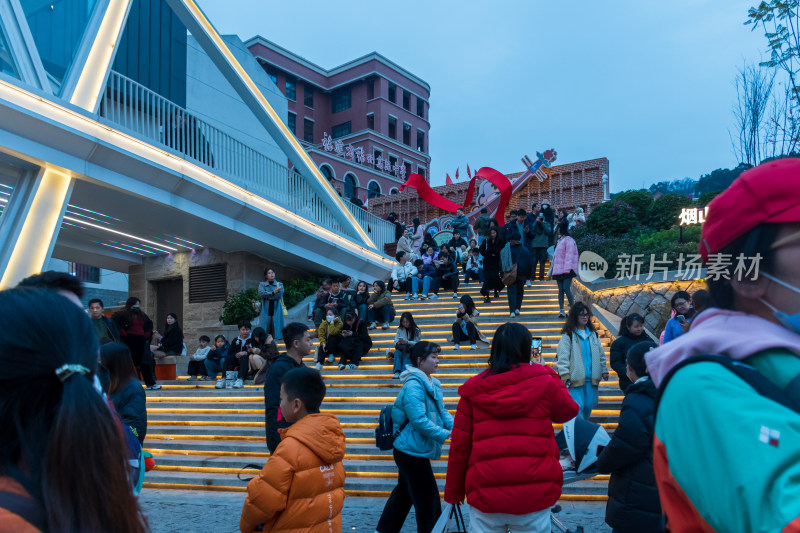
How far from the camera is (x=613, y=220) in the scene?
18.6 m

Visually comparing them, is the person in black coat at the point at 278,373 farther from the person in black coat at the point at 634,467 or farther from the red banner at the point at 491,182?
the red banner at the point at 491,182

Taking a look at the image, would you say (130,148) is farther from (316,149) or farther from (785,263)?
(316,149)

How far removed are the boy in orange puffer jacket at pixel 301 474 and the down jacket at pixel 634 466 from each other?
156cm

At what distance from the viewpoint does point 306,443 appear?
3076mm

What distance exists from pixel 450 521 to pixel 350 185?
3739 centimetres

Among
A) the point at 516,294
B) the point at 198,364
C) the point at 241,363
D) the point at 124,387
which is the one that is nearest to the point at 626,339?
the point at 516,294

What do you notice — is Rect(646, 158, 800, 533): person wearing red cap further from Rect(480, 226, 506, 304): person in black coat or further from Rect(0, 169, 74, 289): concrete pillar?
Rect(480, 226, 506, 304): person in black coat

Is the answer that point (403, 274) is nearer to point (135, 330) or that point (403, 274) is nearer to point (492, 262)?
point (492, 262)

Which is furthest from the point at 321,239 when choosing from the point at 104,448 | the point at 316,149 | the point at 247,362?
the point at 316,149

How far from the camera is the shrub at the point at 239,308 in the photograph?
14562mm

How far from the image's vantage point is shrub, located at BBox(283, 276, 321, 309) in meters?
15.6

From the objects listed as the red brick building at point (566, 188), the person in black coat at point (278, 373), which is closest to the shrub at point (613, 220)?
the red brick building at point (566, 188)

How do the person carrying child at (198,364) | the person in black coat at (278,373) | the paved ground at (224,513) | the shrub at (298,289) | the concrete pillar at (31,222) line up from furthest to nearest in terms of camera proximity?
the shrub at (298,289) → the person carrying child at (198,364) → the concrete pillar at (31,222) → the paved ground at (224,513) → the person in black coat at (278,373)

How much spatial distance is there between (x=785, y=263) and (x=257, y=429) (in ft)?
28.7
